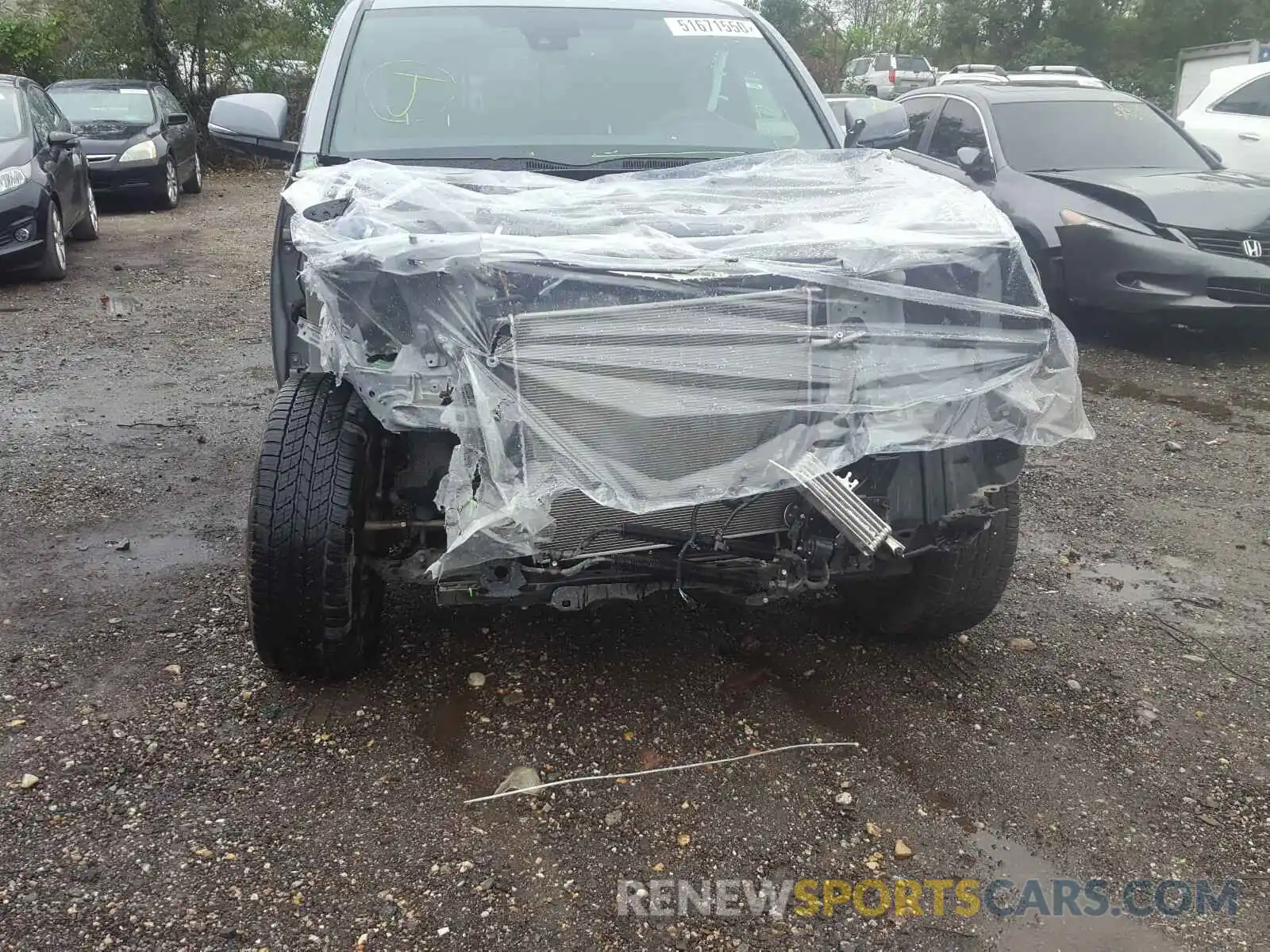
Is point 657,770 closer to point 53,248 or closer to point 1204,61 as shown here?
point 53,248

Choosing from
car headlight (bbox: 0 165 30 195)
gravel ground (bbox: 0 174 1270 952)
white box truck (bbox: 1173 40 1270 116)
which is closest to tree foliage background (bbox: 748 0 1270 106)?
white box truck (bbox: 1173 40 1270 116)

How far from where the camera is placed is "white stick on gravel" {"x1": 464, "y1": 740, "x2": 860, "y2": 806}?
2.54 m

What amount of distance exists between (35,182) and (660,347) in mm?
7175

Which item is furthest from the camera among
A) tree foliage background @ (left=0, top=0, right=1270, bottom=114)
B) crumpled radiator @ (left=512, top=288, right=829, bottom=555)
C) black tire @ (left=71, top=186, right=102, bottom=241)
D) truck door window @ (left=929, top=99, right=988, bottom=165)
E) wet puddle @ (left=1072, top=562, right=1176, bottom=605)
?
tree foliage background @ (left=0, top=0, right=1270, bottom=114)

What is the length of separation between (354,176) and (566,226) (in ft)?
2.27

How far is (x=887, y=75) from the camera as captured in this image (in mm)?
22062

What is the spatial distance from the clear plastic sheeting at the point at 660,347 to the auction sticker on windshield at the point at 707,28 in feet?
5.51

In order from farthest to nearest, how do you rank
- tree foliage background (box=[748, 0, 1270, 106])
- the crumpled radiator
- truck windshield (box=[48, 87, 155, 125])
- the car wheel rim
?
tree foliage background (box=[748, 0, 1270, 106]) → truck windshield (box=[48, 87, 155, 125]) → the car wheel rim → the crumpled radiator

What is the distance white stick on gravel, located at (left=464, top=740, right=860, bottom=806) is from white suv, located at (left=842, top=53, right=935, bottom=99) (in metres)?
18.7

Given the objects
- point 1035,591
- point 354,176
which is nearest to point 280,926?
point 354,176

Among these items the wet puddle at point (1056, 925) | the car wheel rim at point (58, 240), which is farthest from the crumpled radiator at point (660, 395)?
the car wheel rim at point (58, 240)

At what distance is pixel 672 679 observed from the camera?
3.05 m

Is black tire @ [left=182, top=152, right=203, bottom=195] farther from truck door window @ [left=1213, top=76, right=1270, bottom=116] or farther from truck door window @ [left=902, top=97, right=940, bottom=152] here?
truck door window @ [left=1213, top=76, right=1270, bottom=116]

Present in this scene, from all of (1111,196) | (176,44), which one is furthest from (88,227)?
(1111,196)
